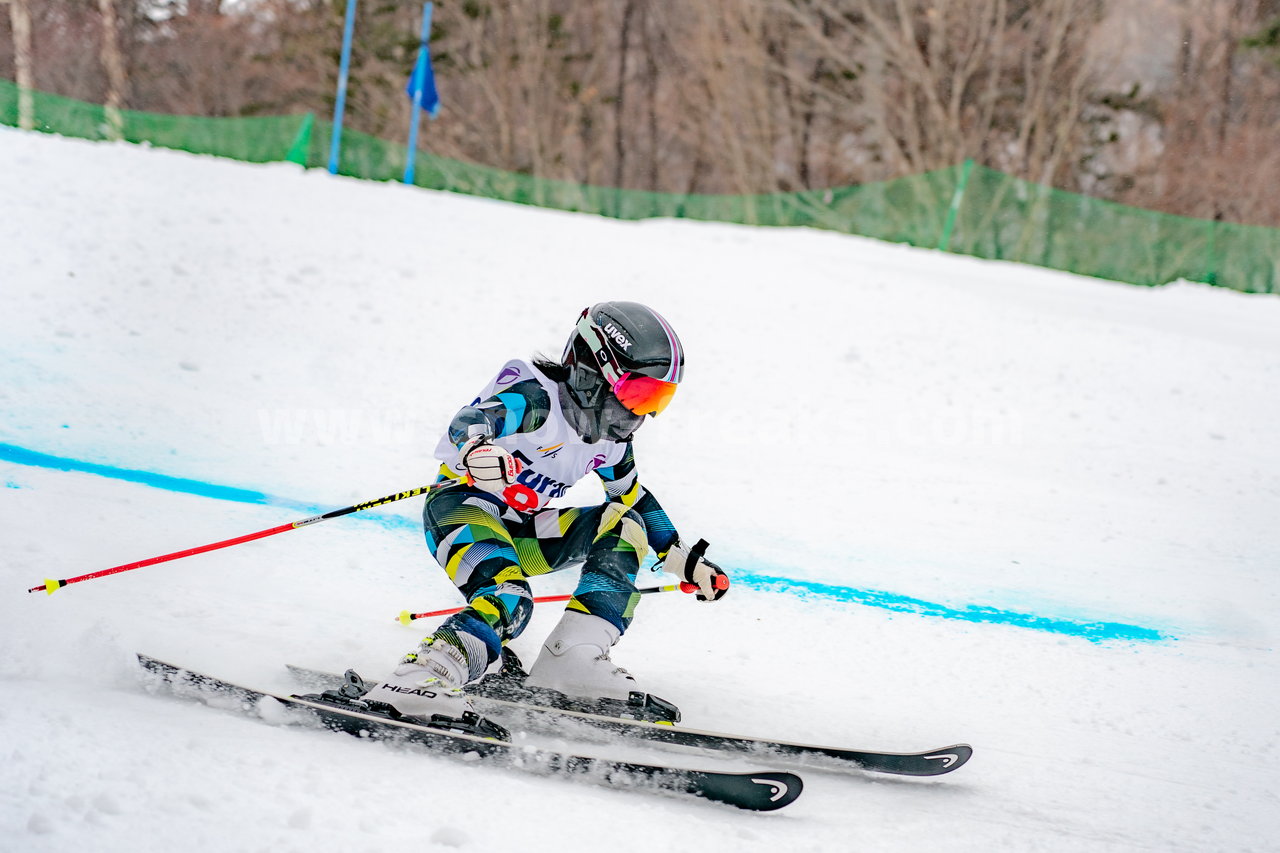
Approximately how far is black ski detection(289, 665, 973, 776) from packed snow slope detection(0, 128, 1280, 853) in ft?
0.25

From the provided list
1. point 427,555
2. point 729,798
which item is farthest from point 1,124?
point 729,798

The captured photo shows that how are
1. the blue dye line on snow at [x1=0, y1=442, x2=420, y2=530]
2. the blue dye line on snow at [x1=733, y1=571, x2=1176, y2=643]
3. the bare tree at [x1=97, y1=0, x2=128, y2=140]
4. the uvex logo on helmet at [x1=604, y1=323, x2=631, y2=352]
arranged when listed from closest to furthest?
the uvex logo on helmet at [x1=604, y1=323, x2=631, y2=352] < the blue dye line on snow at [x1=733, y1=571, x2=1176, y2=643] < the blue dye line on snow at [x1=0, y1=442, x2=420, y2=530] < the bare tree at [x1=97, y1=0, x2=128, y2=140]

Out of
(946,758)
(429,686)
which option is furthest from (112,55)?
(946,758)

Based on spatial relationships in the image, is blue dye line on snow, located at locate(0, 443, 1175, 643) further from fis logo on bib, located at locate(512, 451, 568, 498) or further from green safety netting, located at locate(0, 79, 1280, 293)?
green safety netting, located at locate(0, 79, 1280, 293)

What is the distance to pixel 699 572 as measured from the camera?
356cm

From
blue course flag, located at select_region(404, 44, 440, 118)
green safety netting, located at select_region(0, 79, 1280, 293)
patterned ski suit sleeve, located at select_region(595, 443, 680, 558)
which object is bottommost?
patterned ski suit sleeve, located at select_region(595, 443, 680, 558)

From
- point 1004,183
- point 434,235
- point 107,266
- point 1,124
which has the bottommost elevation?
point 107,266

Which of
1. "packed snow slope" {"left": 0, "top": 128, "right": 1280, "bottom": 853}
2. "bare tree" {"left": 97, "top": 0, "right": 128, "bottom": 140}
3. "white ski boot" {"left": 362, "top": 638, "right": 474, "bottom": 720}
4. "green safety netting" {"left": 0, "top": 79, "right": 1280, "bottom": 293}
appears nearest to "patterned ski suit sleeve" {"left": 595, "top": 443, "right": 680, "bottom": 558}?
"packed snow slope" {"left": 0, "top": 128, "right": 1280, "bottom": 853}

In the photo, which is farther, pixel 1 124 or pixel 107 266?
pixel 1 124

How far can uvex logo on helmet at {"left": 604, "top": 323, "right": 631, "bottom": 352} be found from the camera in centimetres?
332

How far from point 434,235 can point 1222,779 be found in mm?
10546

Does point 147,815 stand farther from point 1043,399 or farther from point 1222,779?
point 1043,399

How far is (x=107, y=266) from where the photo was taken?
9.88 metres

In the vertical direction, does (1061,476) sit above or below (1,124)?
below
